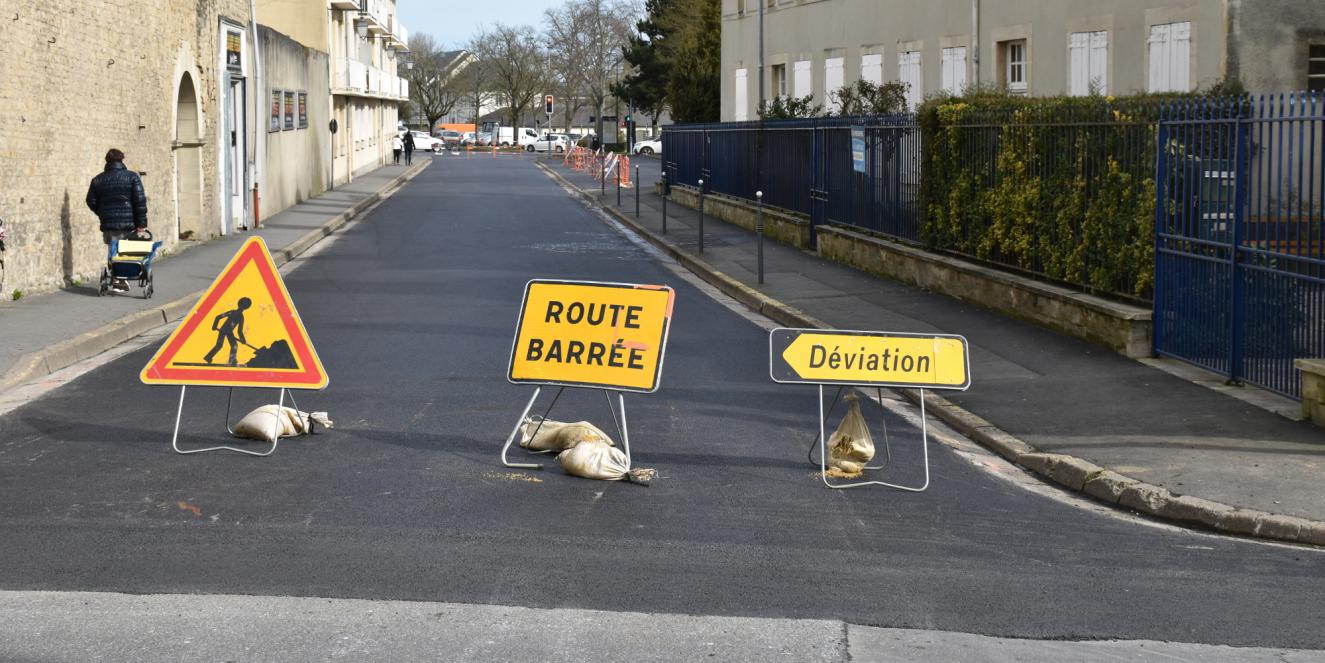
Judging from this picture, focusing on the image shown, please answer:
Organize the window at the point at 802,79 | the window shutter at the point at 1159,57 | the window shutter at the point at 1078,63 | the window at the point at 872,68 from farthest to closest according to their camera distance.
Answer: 1. the window at the point at 802,79
2. the window at the point at 872,68
3. the window shutter at the point at 1078,63
4. the window shutter at the point at 1159,57

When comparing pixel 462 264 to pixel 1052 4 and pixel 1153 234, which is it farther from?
pixel 1153 234

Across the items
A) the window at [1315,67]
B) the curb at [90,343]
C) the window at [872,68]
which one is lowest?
the curb at [90,343]

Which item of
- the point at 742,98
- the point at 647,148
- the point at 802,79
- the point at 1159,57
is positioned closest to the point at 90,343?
the point at 1159,57

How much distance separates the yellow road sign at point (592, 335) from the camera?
28.9 feet

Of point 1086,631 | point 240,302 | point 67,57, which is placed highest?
point 67,57

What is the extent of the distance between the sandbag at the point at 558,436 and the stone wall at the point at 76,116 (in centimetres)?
944

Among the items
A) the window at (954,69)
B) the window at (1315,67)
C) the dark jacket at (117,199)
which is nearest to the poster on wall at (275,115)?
the window at (954,69)

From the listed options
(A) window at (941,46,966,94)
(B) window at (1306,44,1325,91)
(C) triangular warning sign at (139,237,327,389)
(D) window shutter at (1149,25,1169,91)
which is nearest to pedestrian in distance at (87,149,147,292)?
(C) triangular warning sign at (139,237,327,389)

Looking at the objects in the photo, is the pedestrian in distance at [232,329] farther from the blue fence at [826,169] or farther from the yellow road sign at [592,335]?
the blue fence at [826,169]

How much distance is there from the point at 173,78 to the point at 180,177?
189 centimetres

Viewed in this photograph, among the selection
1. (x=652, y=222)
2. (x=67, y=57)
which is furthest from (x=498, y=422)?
(x=652, y=222)

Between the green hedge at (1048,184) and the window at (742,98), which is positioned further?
the window at (742,98)

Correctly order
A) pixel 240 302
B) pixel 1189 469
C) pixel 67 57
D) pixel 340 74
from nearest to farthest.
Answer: pixel 1189 469 → pixel 240 302 → pixel 67 57 → pixel 340 74

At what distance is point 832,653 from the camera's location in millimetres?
5492
